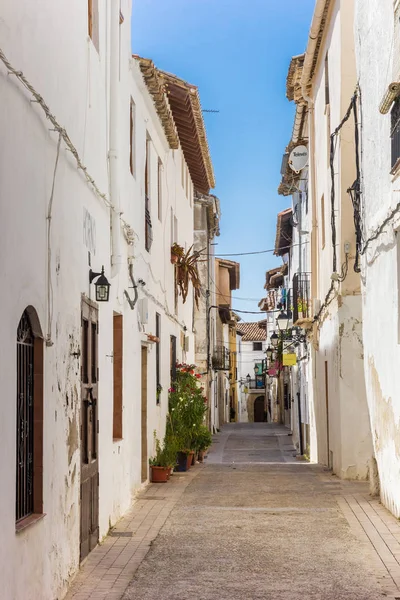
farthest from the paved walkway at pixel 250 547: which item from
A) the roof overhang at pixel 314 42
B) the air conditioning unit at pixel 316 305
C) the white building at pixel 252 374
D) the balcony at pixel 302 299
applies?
the white building at pixel 252 374

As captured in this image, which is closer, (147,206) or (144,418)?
(144,418)

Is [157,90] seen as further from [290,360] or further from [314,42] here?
[290,360]

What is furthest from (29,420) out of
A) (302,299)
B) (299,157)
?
(299,157)

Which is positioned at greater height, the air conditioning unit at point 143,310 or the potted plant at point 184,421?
the air conditioning unit at point 143,310

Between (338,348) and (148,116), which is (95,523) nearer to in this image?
(338,348)

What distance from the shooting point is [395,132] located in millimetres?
10188

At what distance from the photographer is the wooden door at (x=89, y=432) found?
8.99m

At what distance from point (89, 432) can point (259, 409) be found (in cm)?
7004

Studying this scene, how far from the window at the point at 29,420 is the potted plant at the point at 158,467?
910 centimetres

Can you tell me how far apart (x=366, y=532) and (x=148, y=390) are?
6.36 m

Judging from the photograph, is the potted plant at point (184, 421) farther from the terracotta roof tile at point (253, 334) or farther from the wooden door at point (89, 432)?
the terracotta roof tile at point (253, 334)

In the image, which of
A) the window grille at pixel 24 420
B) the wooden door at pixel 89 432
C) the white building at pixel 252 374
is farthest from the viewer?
the white building at pixel 252 374

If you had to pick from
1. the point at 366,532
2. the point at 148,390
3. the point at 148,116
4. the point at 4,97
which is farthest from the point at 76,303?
the point at 148,116

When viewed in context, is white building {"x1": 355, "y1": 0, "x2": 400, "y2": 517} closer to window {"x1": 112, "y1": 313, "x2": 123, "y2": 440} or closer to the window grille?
window {"x1": 112, "y1": 313, "x2": 123, "y2": 440}
